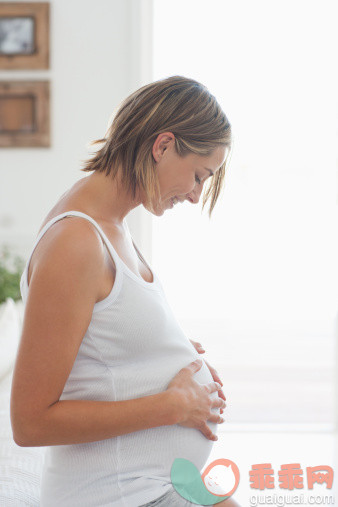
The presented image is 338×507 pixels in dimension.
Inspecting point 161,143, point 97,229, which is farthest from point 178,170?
point 97,229

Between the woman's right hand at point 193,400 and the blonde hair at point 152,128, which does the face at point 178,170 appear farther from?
the woman's right hand at point 193,400

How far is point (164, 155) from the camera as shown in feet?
3.27

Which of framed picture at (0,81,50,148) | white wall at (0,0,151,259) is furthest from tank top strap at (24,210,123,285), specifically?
framed picture at (0,81,50,148)

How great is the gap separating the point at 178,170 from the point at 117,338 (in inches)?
13.1

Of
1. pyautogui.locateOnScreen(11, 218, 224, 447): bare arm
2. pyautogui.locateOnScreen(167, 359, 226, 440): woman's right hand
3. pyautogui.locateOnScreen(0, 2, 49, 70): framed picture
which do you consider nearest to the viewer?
pyautogui.locateOnScreen(11, 218, 224, 447): bare arm

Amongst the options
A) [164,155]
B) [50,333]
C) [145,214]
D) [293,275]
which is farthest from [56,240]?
[293,275]

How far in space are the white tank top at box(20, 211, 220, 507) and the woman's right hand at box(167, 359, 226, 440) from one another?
0.03 m

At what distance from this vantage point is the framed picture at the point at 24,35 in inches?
116

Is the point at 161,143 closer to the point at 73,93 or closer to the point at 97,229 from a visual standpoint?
the point at 97,229

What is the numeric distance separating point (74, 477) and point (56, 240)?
40 cm

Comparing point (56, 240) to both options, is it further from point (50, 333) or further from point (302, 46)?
point (302, 46)

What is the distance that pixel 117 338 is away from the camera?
90cm

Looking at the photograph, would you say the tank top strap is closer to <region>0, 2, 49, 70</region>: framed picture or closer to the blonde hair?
the blonde hair

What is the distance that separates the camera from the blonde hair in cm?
98
